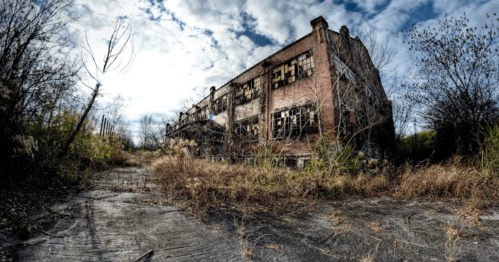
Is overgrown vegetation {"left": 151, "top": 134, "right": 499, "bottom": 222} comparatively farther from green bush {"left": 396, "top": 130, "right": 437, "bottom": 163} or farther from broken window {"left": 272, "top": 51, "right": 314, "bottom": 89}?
broken window {"left": 272, "top": 51, "right": 314, "bottom": 89}

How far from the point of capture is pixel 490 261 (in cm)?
204

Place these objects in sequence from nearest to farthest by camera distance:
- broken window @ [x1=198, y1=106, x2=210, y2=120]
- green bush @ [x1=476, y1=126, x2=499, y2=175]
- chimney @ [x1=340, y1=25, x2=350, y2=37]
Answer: green bush @ [x1=476, y1=126, x2=499, y2=175]
chimney @ [x1=340, y1=25, x2=350, y2=37]
broken window @ [x1=198, y1=106, x2=210, y2=120]

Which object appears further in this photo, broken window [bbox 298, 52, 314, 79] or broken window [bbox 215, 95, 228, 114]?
broken window [bbox 215, 95, 228, 114]

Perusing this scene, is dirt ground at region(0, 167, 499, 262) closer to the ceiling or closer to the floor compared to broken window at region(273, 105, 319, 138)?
closer to the floor

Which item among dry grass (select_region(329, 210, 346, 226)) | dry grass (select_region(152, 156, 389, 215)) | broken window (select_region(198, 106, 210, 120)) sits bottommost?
dry grass (select_region(329, 210, 346, 226))

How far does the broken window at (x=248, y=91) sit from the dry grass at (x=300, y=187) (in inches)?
381

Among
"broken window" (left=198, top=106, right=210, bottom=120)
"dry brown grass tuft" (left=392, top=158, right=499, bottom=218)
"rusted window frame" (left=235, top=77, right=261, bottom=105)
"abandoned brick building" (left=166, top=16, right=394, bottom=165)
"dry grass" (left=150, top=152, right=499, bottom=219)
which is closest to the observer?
"dry grass" (left=150, top=152, right=499, bottom=219)

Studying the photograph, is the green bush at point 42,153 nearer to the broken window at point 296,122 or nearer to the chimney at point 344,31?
the broken window at point 296,122

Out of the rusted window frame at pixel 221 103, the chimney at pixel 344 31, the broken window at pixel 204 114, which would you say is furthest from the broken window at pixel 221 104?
the chimney at pixel 344 31

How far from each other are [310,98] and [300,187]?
717 cm

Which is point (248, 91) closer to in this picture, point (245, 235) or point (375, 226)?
point (375, 226)

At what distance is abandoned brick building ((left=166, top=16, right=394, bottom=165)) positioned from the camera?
1003 centimetres

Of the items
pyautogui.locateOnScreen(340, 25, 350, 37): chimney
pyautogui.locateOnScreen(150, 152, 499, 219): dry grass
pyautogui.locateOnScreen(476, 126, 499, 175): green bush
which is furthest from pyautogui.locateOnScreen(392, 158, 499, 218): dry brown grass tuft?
pyautogui.locateOnScreen(340, 25, 350, 37): chimney

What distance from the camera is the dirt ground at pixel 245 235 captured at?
6.65 feet
